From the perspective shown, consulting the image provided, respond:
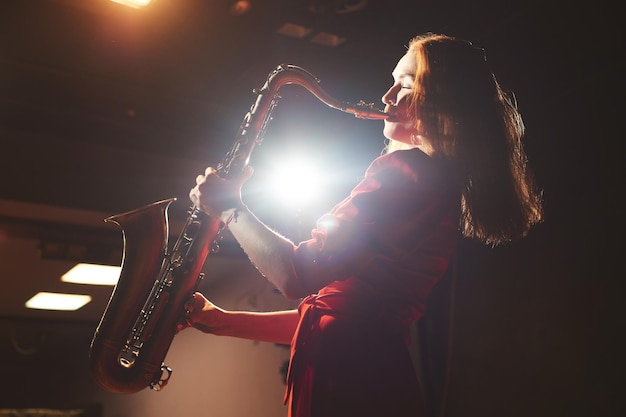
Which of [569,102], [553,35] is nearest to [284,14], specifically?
[553,35]

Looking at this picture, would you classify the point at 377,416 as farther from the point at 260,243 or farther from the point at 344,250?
the point at 260,243

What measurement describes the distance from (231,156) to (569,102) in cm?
222

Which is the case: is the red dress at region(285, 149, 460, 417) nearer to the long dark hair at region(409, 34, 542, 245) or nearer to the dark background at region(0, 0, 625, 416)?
the long dark hair at region(409, 34, 542, 245)

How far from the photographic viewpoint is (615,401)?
2.79m

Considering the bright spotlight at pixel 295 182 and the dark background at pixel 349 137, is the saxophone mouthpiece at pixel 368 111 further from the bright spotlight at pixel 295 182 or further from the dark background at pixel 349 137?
the bright spotlight at pixel 295 182

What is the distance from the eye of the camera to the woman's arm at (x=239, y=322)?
1.77m

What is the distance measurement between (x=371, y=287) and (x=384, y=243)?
0.39 feet

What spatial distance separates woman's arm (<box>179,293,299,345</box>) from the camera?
177cm

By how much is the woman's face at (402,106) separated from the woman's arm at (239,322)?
0.64 meters

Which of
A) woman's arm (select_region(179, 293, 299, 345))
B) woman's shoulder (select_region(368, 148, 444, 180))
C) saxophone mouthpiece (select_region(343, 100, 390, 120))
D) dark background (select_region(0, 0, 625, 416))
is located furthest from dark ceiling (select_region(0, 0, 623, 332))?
woman's arm (select_region(179, 293, 299, 345))

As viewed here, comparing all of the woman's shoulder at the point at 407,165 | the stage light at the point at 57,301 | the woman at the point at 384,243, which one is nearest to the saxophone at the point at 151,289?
the woman at the point at 384,243

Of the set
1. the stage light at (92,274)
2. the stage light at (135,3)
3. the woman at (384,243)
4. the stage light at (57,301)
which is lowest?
the stage light at (57,301)

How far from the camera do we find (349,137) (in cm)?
426

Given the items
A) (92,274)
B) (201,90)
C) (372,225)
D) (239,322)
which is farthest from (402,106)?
(92,274)
